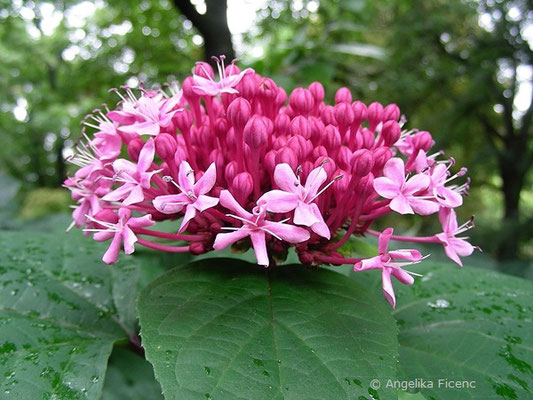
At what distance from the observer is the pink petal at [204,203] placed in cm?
81

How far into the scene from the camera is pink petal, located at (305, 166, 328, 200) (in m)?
0.82

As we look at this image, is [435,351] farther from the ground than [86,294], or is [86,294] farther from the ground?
[435,351]

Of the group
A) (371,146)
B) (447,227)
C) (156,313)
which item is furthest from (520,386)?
(156,313)

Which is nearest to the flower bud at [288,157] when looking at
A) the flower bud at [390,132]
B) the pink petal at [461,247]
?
the flower bud at [390,132]

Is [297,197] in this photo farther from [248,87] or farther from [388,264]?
[248,87]

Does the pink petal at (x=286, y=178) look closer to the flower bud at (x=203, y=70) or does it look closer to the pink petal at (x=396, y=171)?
the pink petal at (x=396, y=171)

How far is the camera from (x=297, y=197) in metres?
0.81

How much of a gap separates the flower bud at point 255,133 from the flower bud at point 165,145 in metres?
0.17

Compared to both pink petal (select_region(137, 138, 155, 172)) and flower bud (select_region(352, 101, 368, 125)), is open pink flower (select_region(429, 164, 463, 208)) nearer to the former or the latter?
flower bud (select_region(352, 101, 368, 125))

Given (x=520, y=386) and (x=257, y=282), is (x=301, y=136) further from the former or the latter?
(x=520, y=386)

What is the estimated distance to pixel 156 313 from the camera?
803 millimetres

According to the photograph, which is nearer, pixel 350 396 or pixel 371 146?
pixel 350 396

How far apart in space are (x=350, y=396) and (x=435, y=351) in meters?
0.43

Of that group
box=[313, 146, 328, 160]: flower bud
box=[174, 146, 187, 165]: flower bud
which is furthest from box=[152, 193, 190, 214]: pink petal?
box=[313, 146, 328, 160]: flower bud
